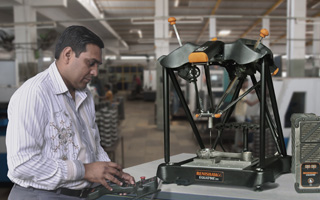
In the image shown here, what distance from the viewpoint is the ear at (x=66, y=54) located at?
4.02 ft

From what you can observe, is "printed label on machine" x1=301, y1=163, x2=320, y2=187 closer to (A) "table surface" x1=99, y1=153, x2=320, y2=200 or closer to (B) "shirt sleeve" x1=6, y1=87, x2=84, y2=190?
(A) "table surface" x1=99, y1=153, x2=320, y2=200

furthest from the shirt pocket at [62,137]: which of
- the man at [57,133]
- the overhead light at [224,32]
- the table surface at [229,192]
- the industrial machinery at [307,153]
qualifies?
the overhead light at [224,32]

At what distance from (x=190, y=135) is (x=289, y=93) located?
398 centimetres

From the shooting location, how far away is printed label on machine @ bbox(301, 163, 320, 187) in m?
1.09

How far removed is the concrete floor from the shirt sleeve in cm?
294

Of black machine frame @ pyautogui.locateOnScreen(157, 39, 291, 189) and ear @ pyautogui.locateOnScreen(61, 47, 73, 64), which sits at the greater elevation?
ear @ pyautogui.locateOnScreen(61, 47, 73, 64)

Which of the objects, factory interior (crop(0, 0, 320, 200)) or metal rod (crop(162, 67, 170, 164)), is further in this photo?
metal rod (crop(162, 67, 170, 164))

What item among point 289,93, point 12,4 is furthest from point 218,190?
point 12,4

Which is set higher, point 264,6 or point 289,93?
point 264,6

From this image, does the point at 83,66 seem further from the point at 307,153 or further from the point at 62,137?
the point at 307,153

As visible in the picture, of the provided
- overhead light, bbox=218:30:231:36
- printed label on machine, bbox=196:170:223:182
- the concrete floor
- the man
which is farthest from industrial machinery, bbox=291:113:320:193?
overhead light, bbox=218:30:231:36

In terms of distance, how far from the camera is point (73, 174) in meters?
1.14

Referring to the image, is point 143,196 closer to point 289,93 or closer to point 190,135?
point 289,93

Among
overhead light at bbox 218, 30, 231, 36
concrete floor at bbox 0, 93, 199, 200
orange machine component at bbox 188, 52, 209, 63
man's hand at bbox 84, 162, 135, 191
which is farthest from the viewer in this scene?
overhead light at bbox 218, 30, 231, 36
